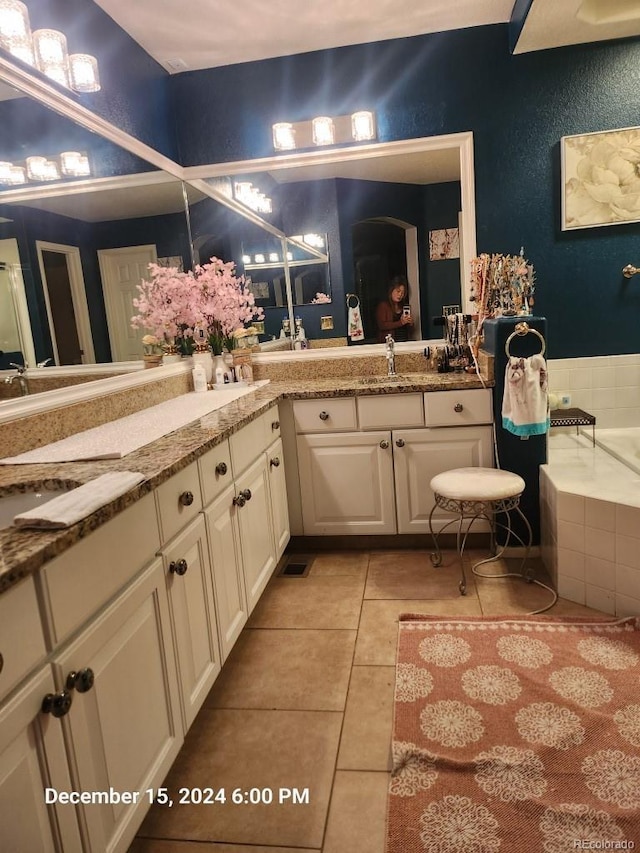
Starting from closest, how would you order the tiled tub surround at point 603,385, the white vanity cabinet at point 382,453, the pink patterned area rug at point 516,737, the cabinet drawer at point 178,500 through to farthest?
1. the pink patterned area rug at point 516,737
2. the cabinet drawer at point 178,500
3. the white vanity cabinet at point 382,453
4. the tiled tub surround at point 603,385

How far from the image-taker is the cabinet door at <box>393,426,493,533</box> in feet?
8.75

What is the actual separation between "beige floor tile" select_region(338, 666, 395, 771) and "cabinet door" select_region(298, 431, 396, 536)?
95 cm

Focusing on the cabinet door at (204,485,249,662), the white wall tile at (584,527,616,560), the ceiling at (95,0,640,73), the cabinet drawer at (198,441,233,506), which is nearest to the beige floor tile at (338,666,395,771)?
the cabinet door at (204,485,249,662)

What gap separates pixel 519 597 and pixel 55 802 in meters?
1.87

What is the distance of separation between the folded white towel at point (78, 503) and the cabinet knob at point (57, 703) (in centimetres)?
28

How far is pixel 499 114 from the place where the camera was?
9.53 feet

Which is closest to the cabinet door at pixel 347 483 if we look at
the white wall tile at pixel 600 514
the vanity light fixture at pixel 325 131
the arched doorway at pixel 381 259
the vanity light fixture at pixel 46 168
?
the arched doorway at pixel 381 259

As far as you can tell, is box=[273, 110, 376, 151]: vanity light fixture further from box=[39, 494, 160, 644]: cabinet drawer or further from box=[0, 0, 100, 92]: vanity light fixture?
box=[39, 494, 160, 644]: cabinet drawer

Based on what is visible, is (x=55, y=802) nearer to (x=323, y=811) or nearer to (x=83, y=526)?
(x=83, y=526)

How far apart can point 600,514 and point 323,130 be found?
232cm

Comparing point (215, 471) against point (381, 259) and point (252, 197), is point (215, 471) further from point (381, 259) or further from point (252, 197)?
point (252, 197)

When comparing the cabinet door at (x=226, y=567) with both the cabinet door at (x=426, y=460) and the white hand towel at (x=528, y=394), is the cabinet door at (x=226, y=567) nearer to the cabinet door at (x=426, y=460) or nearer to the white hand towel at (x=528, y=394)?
the cabinet door at (x=426, y=460)

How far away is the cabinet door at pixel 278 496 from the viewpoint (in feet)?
8.23

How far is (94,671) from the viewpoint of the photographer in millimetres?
1078
